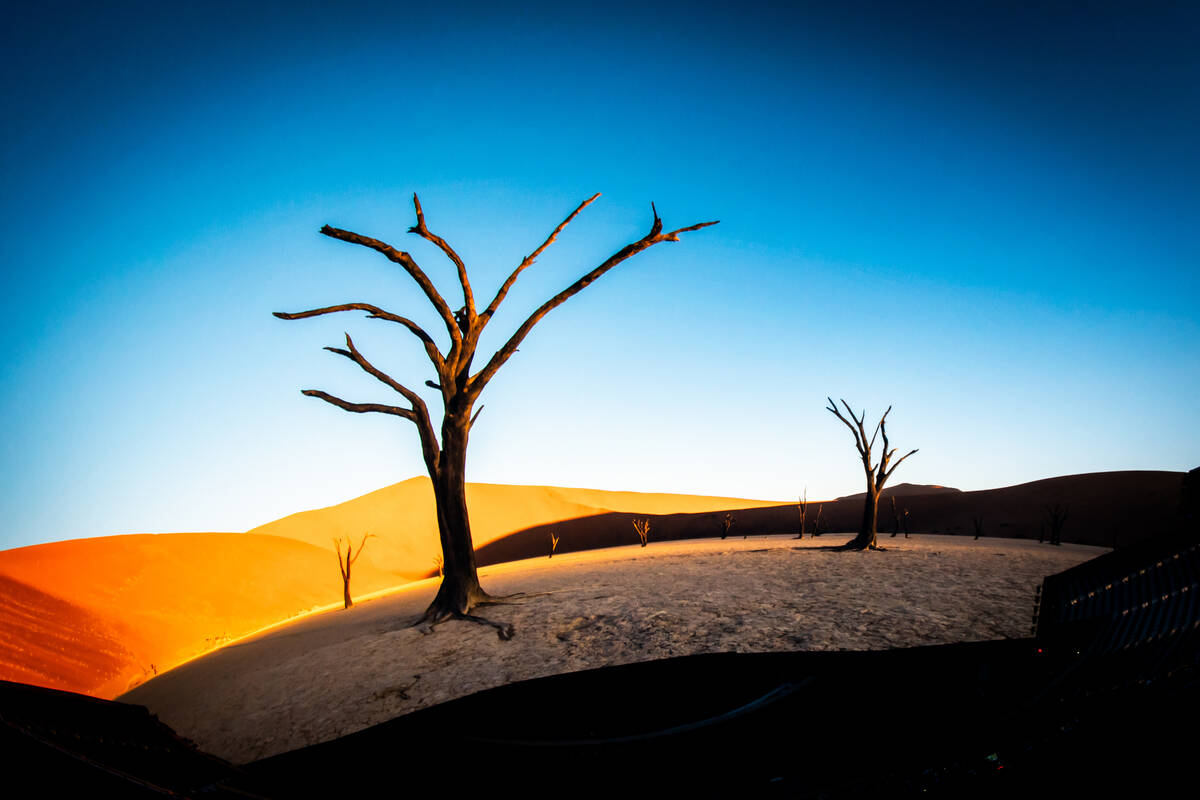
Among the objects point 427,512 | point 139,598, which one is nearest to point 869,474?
point 139,598

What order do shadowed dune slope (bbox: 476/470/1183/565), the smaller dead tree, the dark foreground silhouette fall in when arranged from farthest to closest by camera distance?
the smaller dead tree < shadowed dune slope (bbox: 476/470/1183/565) < the dark foreground silhouette

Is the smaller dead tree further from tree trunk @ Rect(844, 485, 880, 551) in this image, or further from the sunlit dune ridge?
the sunlit dune ridge

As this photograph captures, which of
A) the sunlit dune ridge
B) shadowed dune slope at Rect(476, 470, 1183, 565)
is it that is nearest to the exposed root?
the sunlit dune ridge

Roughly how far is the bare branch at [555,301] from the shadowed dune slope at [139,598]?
456 inches

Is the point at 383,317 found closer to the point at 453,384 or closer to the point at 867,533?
the point at 453,384

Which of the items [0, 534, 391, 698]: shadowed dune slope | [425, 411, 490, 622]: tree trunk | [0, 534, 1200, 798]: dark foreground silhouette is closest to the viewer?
[0, 534, 1200, 798]: dark foreground silhouette

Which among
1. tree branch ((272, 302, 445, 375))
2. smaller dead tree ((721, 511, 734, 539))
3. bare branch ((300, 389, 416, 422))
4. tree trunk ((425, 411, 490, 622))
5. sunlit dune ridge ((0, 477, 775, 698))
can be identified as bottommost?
sunlit dune ridge ((0, 477, 775, 698))

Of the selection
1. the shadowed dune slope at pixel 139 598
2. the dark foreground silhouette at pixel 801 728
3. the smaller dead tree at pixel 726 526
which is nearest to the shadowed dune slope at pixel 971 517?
the smaller dead tree at pixel 726 526

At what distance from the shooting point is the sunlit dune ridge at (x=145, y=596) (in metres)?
14.0

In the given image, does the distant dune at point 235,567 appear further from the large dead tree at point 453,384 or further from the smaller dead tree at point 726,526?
the large dead tree at point 453,384

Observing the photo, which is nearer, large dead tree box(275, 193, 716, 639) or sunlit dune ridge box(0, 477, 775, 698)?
large dead tree box(275, 193, 716, 639)

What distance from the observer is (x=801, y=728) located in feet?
5.75

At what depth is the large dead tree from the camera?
25.1 feet

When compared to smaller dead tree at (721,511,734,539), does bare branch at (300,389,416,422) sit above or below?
above
